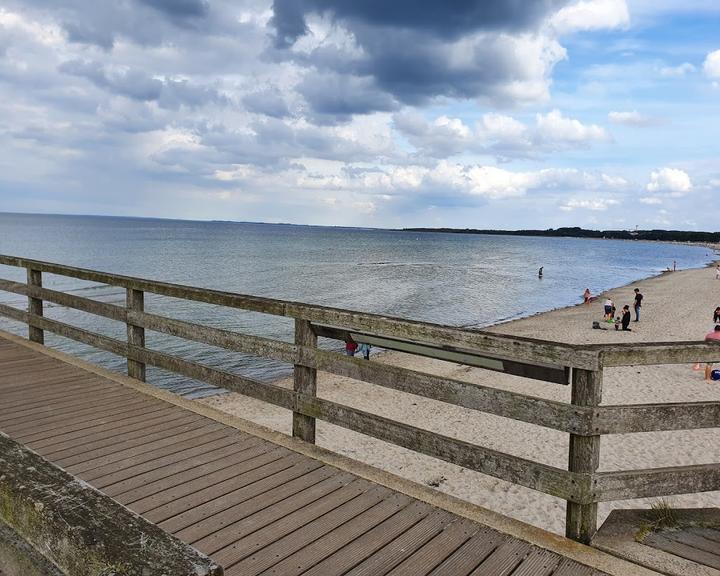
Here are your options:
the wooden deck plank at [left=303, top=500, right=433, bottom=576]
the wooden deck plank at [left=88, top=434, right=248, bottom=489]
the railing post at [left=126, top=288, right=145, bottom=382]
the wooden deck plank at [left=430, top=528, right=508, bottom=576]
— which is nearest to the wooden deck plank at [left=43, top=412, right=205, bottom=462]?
the wooden deck plank at [left=88, top=434, right=248, bottom=489]

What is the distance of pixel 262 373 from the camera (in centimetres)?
1814

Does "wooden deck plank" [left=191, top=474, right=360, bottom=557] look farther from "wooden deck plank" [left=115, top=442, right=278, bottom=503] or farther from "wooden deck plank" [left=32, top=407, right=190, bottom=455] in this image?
"wooden deck plank" [left=32, top=407, right=190, bottom=455]

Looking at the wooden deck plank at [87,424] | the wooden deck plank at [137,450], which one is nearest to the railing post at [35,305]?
the wooden deck plank at [87,424]

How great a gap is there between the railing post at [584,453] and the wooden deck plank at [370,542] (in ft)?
2.78

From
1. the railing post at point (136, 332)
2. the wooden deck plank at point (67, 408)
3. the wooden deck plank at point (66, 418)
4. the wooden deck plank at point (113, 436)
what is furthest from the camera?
the railing post at point (136, 332)

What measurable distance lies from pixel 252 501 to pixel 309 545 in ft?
2.08

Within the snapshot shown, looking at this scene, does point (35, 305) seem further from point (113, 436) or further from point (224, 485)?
point (224, 485)

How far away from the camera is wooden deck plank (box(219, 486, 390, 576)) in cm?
286

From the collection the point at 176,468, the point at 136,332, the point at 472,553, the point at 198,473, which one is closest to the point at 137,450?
the point at 176,468

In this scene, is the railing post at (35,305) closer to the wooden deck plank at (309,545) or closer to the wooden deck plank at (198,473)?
the wooden deck plank at (198,473)

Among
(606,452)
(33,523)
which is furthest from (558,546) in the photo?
(606,452)

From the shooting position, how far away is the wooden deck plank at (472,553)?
2824 millimetres

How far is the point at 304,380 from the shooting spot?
14.4ft

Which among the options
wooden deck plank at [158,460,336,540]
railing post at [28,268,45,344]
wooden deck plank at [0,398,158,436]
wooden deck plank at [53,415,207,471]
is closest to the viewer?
wooden deck plank at [158,460,336,540]
